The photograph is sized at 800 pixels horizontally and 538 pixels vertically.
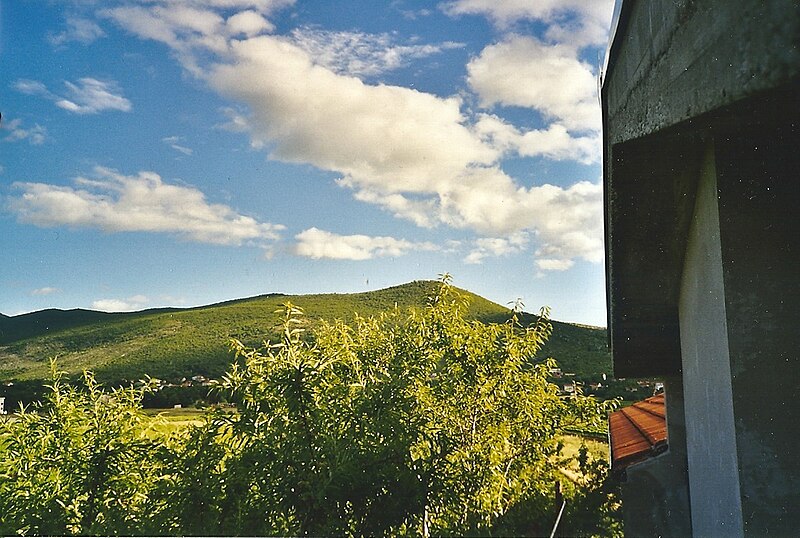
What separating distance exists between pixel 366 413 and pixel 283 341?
60 cm

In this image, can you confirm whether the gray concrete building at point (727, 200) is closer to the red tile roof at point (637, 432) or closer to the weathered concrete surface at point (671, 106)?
the weathered concrete surface at point (671, 106)

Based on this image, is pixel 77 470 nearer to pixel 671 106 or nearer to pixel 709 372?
pixel 709 372

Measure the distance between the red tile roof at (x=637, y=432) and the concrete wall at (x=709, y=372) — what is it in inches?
46.9

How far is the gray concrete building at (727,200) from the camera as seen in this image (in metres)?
0.58

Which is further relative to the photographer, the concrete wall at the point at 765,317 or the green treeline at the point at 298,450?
the green treeline at the point at 298,450

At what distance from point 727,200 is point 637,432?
2.84 metres

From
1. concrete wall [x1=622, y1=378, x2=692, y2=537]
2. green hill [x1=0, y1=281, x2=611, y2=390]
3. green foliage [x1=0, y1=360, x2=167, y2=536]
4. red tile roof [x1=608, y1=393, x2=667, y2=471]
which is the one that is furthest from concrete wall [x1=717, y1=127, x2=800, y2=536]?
green hill [x1=0, y1=281, x2=611, y2=390]

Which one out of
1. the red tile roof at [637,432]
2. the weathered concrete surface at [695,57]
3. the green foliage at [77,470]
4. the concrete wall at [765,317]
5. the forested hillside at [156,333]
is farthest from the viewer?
the forested hillside at [156,333]

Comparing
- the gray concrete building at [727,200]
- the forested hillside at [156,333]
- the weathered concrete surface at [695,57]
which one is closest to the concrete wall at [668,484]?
the gray concrete building at [727,200]

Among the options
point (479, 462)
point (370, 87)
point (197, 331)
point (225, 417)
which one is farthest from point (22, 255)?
point (479, 462)

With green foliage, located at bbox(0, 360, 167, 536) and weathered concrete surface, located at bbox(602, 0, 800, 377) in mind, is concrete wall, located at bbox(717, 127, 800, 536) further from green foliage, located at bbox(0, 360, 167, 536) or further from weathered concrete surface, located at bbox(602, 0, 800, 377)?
green foliage, located at bbox(0, 360, 167, 536)

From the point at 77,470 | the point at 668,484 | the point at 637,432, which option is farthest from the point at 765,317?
the point at 77,470

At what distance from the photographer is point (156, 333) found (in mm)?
11211

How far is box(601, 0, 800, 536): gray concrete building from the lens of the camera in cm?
58
